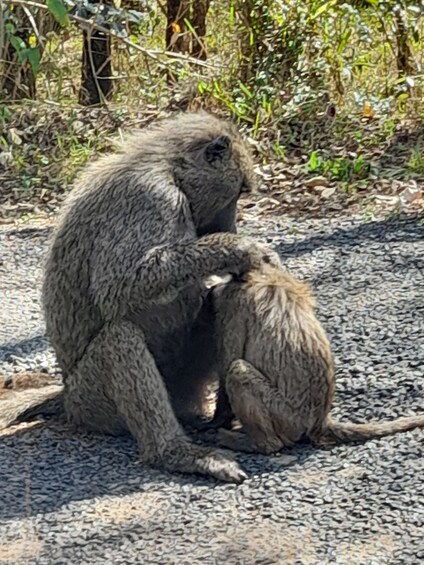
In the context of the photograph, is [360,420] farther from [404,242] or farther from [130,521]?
[404,242]

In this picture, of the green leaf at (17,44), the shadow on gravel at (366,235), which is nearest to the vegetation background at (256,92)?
the shadow on gravel at (366,235)

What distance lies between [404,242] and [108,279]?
280 cm

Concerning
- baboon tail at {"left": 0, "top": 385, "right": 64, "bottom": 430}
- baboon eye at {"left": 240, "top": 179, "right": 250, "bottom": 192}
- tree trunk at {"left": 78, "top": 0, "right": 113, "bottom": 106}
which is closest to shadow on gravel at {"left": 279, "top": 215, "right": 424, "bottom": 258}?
baboon eye at {"left": 240, "top": 179, "right": 250, "bottom": 192}

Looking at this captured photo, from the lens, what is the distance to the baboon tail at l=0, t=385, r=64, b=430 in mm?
5758

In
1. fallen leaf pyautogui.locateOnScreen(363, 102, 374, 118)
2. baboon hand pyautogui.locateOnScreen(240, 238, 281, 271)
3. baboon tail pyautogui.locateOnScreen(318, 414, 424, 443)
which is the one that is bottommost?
baboon tail pyautogui.locateOnScreen(318, 414, 424, 443)

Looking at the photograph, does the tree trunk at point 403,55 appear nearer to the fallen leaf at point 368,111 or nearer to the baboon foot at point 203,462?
the fallen leaf at point 368,111

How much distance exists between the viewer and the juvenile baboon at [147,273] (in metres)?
5.23

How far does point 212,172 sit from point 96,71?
5545 millimetres

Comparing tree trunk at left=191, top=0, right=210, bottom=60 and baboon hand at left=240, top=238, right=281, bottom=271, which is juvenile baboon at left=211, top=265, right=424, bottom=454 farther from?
tree trunk at left=191, top=0, right=210, bottom=60

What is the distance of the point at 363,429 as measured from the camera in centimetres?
521

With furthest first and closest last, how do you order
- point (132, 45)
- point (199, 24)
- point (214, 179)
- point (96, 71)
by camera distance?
point (199, 24) → point (96, 71) → point (132, 45) → point (214, 179)

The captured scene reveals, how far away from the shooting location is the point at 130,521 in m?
4.63

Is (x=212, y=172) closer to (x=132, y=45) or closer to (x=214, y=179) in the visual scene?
(x=214, y=179)

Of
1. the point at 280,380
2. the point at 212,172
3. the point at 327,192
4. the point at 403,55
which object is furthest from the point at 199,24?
the point at 280,380
